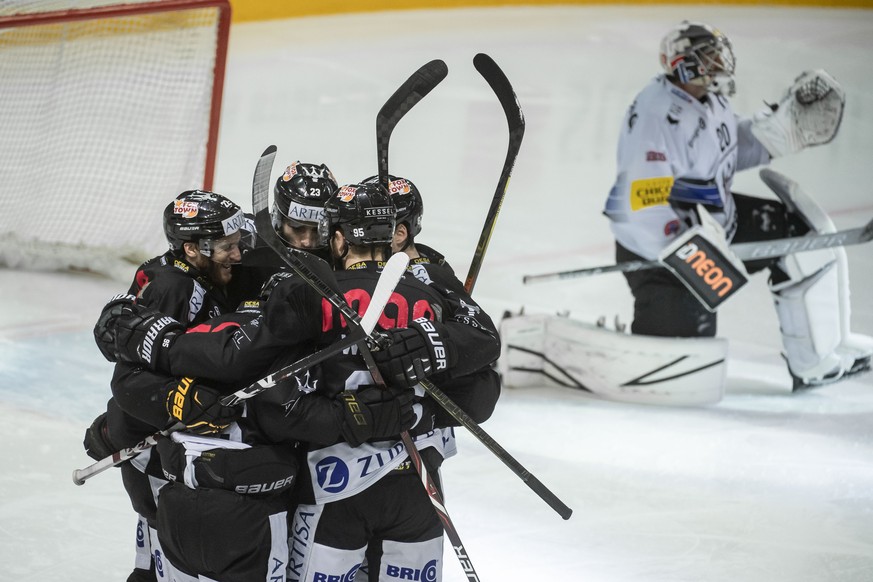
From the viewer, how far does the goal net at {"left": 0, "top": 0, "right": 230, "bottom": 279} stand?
554 cm

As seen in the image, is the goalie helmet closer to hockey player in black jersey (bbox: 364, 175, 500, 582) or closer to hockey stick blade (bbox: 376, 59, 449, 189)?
hockey stick blade (bbox: 376, 59, 449, 189)

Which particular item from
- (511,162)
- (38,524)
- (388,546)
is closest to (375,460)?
(388,546)

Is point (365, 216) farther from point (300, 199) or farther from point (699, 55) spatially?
point (699, 55)

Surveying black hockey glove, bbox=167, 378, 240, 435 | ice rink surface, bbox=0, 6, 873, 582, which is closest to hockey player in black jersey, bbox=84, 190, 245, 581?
black hockey glove, bbox=167, 378, 240, 435

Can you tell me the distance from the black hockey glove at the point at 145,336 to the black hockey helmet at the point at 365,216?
390 millimetres

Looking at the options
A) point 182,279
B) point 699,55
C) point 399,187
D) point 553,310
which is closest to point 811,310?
point 699,55

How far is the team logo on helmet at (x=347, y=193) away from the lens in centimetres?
233

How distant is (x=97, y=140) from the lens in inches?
234

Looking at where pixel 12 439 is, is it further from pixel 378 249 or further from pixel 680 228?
pixel 680 228

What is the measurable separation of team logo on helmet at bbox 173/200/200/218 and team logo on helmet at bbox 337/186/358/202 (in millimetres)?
377

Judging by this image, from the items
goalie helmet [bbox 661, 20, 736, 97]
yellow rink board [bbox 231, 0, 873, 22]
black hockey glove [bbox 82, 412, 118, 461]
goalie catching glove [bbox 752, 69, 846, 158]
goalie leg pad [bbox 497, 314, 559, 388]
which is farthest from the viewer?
yellow rink board [bbox 231, 0, 873, 22]

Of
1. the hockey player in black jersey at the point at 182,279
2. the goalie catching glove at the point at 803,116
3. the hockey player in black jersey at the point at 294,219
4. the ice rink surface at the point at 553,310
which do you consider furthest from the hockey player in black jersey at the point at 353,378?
the goalie catching glove at the point at 803,116

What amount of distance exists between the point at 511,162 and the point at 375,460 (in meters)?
0.94

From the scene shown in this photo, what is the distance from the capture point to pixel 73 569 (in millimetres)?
3078
